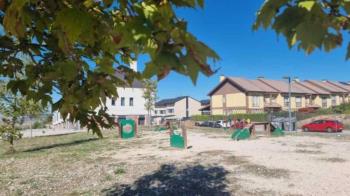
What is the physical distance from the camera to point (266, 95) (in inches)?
2254

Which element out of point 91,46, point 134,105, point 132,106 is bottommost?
point 91,46

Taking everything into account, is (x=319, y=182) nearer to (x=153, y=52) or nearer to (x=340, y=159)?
(x=340, y=159)

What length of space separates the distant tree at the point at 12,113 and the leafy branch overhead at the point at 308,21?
19818mm

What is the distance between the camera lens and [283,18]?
4.15 ft

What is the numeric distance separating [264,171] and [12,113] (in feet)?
51.6

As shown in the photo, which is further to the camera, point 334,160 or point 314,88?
point 314,88

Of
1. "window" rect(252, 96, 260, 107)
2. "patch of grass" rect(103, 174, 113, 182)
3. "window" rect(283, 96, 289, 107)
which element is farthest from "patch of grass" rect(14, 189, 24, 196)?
"window" rect(283, 96, 289, 107)

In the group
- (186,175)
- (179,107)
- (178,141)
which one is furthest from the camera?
(179,107)

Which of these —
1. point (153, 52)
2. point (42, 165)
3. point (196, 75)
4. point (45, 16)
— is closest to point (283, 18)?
point (196, 75)

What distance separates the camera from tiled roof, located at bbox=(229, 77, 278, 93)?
5538 centimetres

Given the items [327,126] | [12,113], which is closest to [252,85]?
[327,126]

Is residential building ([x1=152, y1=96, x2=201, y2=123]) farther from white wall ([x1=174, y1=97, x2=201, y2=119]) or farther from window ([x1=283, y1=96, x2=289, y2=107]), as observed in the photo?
window ([x1=283, y1=96, x2=289, y2=107])

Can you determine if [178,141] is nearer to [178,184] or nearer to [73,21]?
[178,184]

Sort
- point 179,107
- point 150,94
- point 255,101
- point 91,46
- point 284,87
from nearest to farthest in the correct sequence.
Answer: point 91,46
point 150,94
point 255,101
point 284,87
point 179,107
